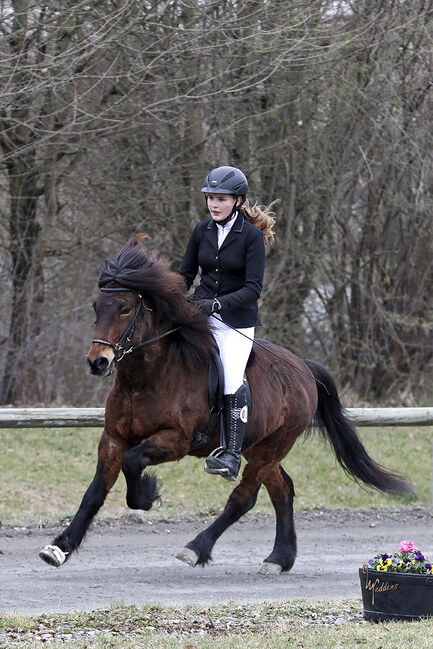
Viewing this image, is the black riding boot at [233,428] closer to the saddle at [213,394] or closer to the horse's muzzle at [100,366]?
the saddle at [213,394]

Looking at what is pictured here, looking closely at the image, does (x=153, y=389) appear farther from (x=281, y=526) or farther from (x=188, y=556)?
(x=281, y=526)

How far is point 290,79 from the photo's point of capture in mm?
Answer: 15117

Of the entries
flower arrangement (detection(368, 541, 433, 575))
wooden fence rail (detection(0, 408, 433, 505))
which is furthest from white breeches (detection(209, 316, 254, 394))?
wooden fence rail (detection(0, 408, 433, 505))

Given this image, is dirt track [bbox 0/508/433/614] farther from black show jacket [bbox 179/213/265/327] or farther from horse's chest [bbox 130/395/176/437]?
black show jacket [bbox 179/213/265/327]

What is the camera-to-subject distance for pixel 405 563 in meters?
6.08

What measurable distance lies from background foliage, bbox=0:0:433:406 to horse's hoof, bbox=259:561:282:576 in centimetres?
594

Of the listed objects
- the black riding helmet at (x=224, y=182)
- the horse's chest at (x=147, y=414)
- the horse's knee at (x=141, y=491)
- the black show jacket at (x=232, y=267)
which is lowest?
the horse's knee at (x=141, y=491)

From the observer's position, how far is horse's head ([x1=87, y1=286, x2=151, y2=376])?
19.6ft

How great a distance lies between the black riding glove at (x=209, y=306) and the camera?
23.4 feet

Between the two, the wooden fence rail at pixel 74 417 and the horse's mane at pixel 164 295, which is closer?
the horse's mane at pixel 164 295

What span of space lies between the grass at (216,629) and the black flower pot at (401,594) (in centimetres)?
14

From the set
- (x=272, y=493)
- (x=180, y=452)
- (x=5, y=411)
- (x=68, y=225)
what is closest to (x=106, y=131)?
(x=68, y=225)

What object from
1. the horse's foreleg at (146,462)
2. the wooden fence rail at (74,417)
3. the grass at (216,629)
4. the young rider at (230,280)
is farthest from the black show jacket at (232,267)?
the wooden fence rail at (74,417)

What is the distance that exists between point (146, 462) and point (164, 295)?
113 centimetres
